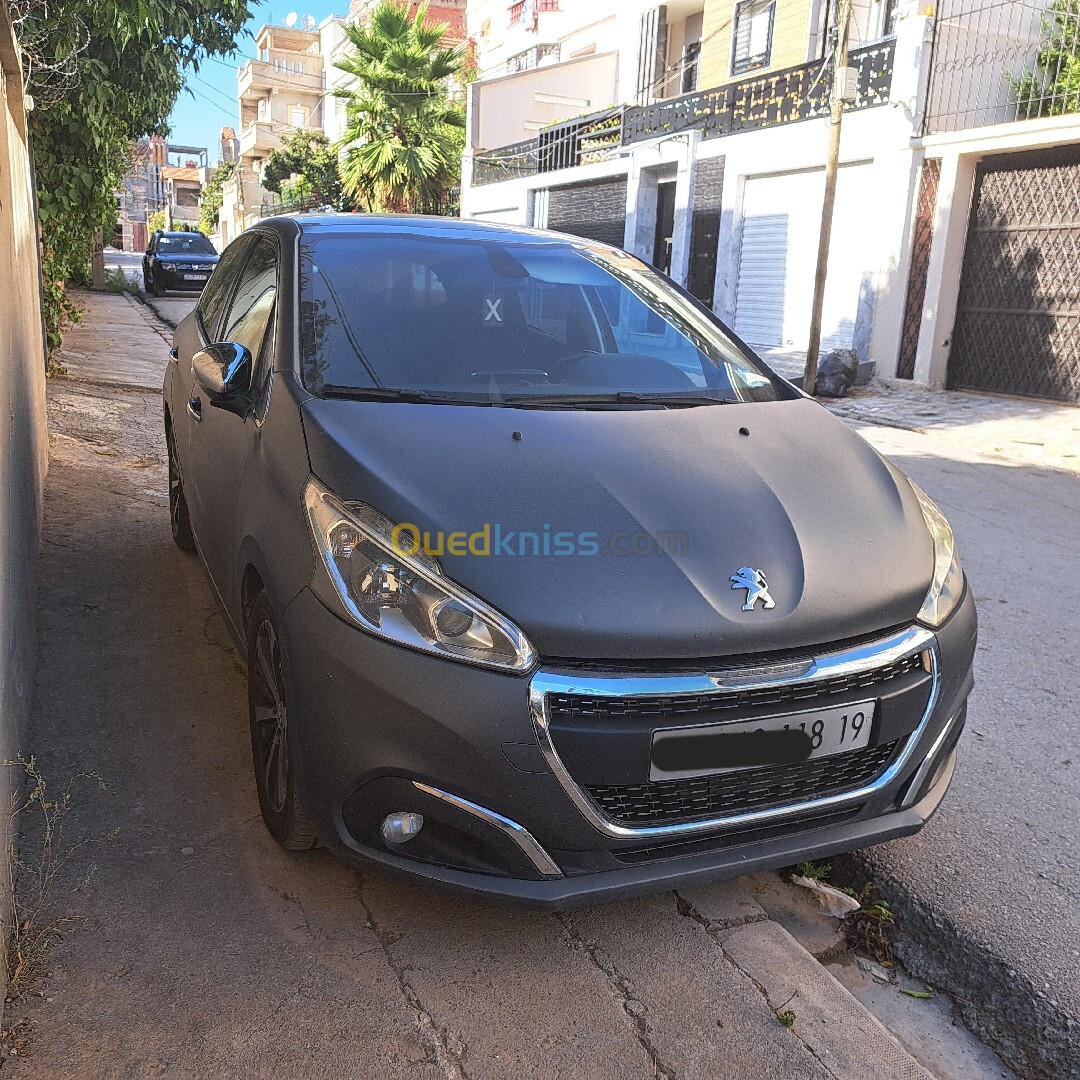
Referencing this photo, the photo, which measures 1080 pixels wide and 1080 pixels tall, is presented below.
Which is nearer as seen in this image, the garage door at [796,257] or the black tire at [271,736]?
the black tire at [271,736]

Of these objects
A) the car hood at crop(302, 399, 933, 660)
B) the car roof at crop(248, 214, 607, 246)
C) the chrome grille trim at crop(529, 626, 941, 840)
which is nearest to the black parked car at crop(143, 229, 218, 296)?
the car roof at crop(248, 214, 607, 246)

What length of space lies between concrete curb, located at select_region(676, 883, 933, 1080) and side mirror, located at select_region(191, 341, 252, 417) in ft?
6.03

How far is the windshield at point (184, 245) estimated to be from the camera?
78.7 ft

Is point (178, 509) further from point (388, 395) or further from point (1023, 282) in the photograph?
point (1023, 282)

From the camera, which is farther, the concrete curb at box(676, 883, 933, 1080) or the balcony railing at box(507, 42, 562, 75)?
the balcony railing at box(507, 42, 562, 75)

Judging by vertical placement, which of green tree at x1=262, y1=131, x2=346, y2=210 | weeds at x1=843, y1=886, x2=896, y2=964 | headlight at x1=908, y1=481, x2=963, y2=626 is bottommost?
weeds at x1=843, y1=886, x2=896, y2=964

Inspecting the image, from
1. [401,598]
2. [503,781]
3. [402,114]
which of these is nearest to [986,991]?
[503,781]

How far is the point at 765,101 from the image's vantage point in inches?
639

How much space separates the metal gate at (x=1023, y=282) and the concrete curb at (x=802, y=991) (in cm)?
1091

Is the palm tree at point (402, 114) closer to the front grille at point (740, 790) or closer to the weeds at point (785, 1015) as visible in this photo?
the front grille at point (740, 790)

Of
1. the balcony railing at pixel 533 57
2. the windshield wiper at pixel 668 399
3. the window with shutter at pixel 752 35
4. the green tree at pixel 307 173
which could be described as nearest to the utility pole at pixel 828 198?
the window with shutter at pixel 752 35

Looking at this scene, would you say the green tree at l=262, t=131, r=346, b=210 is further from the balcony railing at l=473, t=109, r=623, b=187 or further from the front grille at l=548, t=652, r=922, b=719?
the front grille at l=548, t=652, r=922, b=719

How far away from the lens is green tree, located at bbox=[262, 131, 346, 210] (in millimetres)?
43812

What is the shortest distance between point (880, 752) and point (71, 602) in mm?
3440
